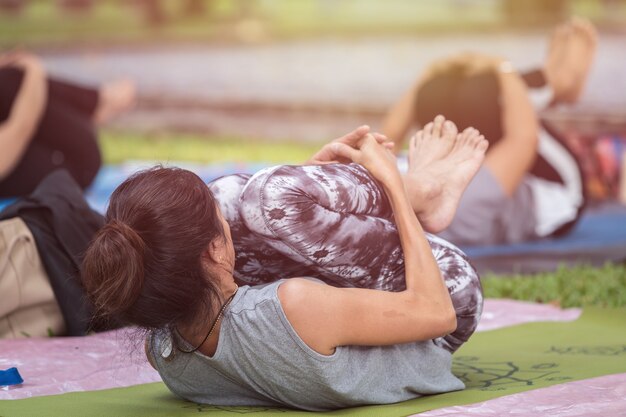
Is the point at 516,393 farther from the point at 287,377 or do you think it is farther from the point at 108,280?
the point at 108,280

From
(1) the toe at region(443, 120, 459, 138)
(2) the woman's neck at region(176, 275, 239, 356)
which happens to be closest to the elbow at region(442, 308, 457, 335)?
(2) the woman's neck at region(176, 275, 239, 356)

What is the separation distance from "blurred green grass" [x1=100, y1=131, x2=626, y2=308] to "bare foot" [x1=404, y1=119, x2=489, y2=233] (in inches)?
56.6

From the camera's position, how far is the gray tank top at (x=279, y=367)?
89.8 inches

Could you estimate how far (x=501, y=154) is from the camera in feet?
17.8

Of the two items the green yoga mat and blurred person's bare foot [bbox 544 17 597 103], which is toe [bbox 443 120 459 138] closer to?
the green yoga mat

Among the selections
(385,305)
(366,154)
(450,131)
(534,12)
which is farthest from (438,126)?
(534,12)

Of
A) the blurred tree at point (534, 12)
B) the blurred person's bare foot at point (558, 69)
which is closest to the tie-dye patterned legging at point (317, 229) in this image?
the blurred person's bare foot at point (558, 69)

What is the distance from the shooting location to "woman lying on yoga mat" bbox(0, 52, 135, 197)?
5719 millimetres

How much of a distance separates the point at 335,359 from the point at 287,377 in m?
0.11

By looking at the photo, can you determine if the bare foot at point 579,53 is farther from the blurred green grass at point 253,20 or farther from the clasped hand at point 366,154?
the clasped hand at point 366,154

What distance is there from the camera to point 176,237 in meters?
2.21

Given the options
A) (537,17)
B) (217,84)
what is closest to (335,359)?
(537,17)

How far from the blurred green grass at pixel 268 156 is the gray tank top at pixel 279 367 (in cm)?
182

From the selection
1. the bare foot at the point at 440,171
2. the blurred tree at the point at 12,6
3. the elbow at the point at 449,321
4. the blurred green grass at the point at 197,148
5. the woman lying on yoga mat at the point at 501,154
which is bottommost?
the blurred green grass at the point at 197,148
